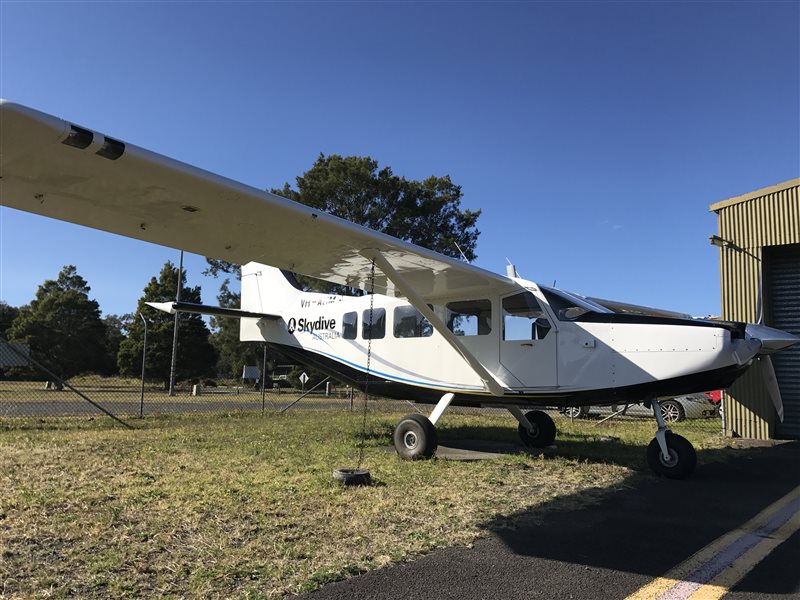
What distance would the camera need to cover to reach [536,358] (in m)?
7.91


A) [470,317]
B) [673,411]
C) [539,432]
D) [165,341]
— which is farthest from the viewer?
[165,341]

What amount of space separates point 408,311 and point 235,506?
533 cm

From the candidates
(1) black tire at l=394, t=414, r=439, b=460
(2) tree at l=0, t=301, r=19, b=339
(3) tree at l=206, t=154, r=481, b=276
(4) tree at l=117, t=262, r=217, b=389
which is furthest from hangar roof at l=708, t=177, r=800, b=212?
(2) tree at l=0, t=301, r=19, b=339

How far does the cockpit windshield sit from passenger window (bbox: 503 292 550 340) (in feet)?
0.65

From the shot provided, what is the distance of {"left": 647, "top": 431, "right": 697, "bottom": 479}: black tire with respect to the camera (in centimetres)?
679

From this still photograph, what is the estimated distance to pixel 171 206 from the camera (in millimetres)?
5195

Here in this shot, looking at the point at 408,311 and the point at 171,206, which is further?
the point at 408,311

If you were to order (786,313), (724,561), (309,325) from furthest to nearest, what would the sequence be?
(786,313) < (309,325) < (724,561)

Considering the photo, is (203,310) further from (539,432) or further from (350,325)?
(539,432)

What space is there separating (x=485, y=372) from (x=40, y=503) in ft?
18.5

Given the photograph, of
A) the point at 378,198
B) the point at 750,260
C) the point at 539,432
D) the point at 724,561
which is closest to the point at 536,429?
the point at 539,432

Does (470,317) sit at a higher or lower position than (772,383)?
higher

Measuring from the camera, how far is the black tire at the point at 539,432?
958 cm

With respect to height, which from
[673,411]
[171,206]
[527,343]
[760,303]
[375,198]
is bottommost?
[673,411]
